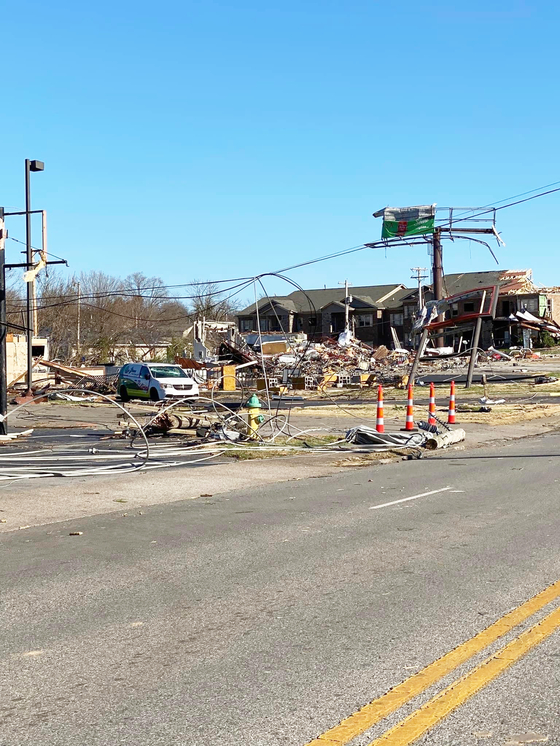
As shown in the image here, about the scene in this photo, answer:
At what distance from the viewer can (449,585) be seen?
7.07m

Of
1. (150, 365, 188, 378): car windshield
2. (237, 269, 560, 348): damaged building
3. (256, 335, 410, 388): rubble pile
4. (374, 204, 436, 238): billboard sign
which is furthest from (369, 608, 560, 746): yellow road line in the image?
(237, 269, 560, 348): damaged building

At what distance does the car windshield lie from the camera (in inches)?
1347

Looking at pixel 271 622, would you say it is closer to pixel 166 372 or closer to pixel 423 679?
pixel 423 679

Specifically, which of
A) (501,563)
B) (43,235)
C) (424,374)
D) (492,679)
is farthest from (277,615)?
(424,374)

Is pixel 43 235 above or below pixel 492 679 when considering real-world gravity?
above

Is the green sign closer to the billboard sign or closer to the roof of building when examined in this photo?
the billboard sign

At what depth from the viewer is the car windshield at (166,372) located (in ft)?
112

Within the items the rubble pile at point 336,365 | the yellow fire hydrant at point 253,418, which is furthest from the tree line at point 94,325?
the yellow fire hydrant at point 253,418

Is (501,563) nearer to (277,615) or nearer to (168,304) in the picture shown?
(277,615)

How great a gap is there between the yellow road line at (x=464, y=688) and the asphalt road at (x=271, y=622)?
2 centimetres

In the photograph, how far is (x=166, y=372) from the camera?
34.6 m

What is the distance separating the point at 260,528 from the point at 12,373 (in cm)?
3478

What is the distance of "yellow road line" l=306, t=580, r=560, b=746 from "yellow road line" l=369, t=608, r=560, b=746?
0.12 m

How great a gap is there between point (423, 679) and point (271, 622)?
4.86ft
